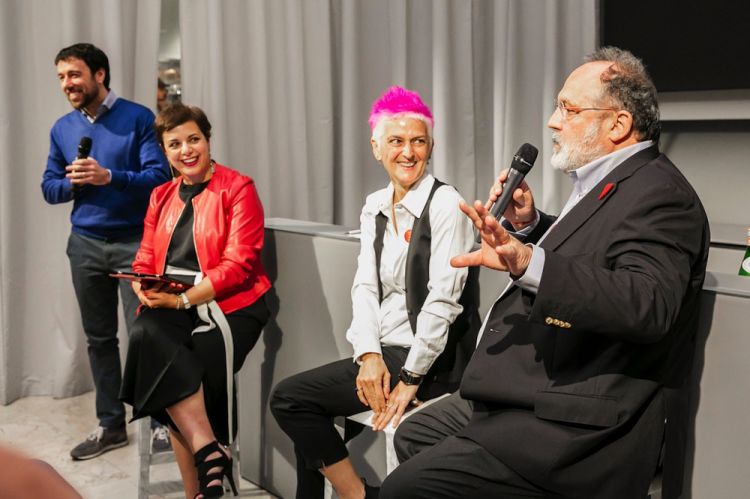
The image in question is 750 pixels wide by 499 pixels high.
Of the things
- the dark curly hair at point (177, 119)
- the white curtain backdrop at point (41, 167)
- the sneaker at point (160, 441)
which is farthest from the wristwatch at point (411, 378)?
the white curtain backdrop at point (41, 167)

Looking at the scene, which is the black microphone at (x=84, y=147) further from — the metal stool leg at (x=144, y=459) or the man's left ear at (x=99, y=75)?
the metal stool leg at (x=144, y=459)

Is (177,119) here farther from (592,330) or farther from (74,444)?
(592,330)

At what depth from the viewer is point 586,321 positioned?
153 centimetres

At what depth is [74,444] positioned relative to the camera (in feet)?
11.5

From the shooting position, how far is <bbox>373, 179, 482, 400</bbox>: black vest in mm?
2275

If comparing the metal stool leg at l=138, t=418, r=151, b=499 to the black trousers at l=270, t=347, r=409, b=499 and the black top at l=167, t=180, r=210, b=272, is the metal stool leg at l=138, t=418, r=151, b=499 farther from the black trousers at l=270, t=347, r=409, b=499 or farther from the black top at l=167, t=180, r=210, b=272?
the black trousers at l=270, t=347, r=409, b=499

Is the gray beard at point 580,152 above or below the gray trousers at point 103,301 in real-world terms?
above

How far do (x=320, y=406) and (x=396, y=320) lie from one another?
31 cm

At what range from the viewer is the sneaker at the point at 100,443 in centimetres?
335

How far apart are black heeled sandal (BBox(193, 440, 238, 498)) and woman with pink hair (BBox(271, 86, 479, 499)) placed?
293mm

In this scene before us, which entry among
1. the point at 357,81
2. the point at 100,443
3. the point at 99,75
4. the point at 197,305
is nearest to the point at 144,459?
the point at 197,305

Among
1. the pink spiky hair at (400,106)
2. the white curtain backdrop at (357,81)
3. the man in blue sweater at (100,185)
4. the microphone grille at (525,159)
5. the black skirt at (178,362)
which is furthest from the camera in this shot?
the white curtain backdrop at (357,81)

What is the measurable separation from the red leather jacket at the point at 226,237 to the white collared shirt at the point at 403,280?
17.6 inches

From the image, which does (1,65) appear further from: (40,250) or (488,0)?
(488,0)
